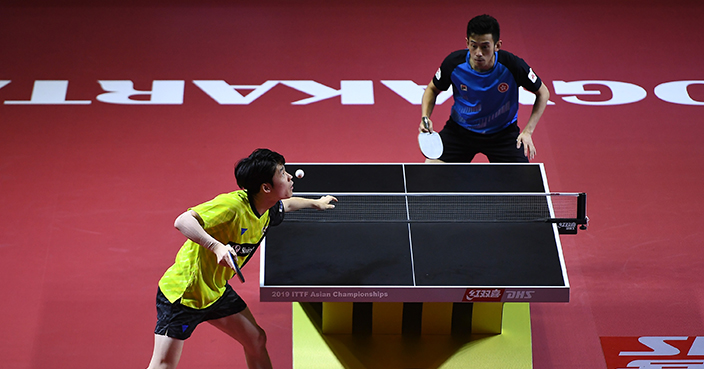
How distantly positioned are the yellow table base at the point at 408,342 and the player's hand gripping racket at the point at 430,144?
37.3 inches

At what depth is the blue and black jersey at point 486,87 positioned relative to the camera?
15.1 ft

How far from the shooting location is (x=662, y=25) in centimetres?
789

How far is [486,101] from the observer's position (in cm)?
473

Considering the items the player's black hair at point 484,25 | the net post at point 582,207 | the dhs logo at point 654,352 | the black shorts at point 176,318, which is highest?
the player's black hair at point 484,25

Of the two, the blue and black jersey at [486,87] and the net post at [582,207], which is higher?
the blue and black jersey at [486,87]

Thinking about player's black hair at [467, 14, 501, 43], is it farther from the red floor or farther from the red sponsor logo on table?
the red floor

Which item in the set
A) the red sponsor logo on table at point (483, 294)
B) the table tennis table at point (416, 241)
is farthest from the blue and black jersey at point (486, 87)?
the red sponsor logo on table at point (483, 294)

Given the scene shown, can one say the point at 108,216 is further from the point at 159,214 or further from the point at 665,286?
A: the point at 665,286

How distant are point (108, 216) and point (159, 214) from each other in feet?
1.22

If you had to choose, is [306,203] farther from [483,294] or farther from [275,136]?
[275,136]

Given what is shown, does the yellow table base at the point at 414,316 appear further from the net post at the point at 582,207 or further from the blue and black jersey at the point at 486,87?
the blue and black jersey at the point at 486,87

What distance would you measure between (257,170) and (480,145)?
2.03 m

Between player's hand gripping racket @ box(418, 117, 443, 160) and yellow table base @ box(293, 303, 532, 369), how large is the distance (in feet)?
3.11

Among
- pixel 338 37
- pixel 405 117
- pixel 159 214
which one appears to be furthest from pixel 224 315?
pixel 338 37
